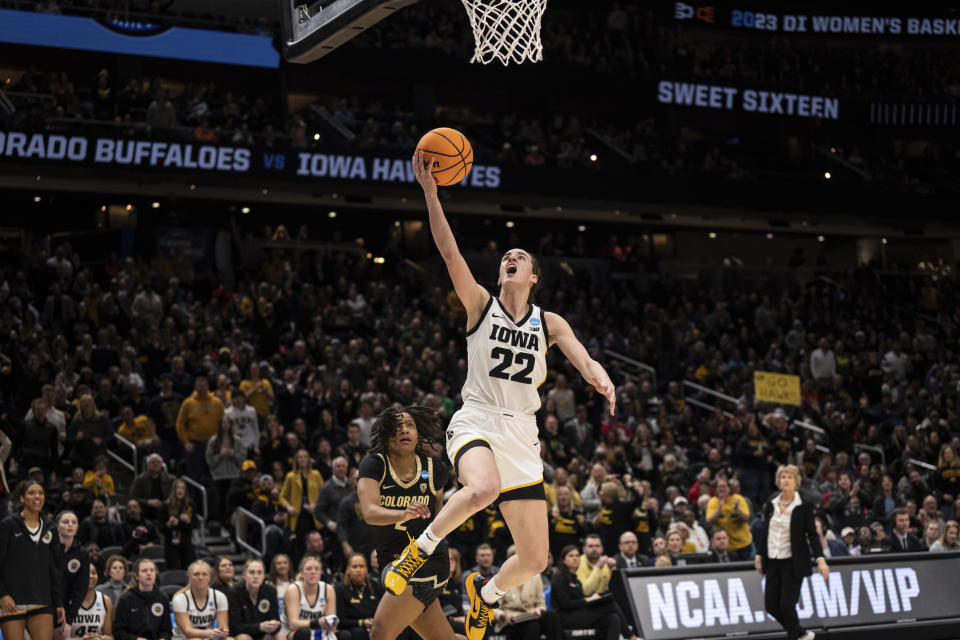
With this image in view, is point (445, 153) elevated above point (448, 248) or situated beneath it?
elevated above

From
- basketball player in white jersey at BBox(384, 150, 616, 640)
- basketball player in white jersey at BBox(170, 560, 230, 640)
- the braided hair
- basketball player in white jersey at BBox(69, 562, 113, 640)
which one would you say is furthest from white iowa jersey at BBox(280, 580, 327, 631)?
basketball player in white jersey at BBox(384, 150, 616, 640)

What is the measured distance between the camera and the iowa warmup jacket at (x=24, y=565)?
9984 millimetres

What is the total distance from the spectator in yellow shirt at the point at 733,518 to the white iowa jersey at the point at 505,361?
9.10m

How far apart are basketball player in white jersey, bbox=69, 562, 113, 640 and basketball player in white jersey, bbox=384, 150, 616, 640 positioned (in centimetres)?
570

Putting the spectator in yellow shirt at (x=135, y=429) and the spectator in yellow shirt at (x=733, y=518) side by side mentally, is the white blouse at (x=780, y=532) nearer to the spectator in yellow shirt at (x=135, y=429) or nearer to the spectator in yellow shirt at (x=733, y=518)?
the spectator in yellow shirt at (x=733, y=518)

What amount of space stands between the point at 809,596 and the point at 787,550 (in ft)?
6.10

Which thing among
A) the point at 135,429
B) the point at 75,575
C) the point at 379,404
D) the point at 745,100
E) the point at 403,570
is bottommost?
the point at 75,575

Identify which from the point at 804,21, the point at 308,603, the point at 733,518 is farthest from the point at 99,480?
the point at 804,21

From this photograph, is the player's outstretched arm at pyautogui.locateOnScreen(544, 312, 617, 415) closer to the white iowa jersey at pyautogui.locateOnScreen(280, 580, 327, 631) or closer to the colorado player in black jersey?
the colorado player in black jersey

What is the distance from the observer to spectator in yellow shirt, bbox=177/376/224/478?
15.5m

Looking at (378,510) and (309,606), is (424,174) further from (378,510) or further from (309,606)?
(309,606)

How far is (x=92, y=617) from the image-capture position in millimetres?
11352

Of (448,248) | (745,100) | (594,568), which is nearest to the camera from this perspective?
(448,248)

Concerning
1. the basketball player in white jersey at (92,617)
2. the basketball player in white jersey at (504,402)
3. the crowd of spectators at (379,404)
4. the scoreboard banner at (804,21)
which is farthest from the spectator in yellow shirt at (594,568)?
the scoreboard banner at (804,21)
